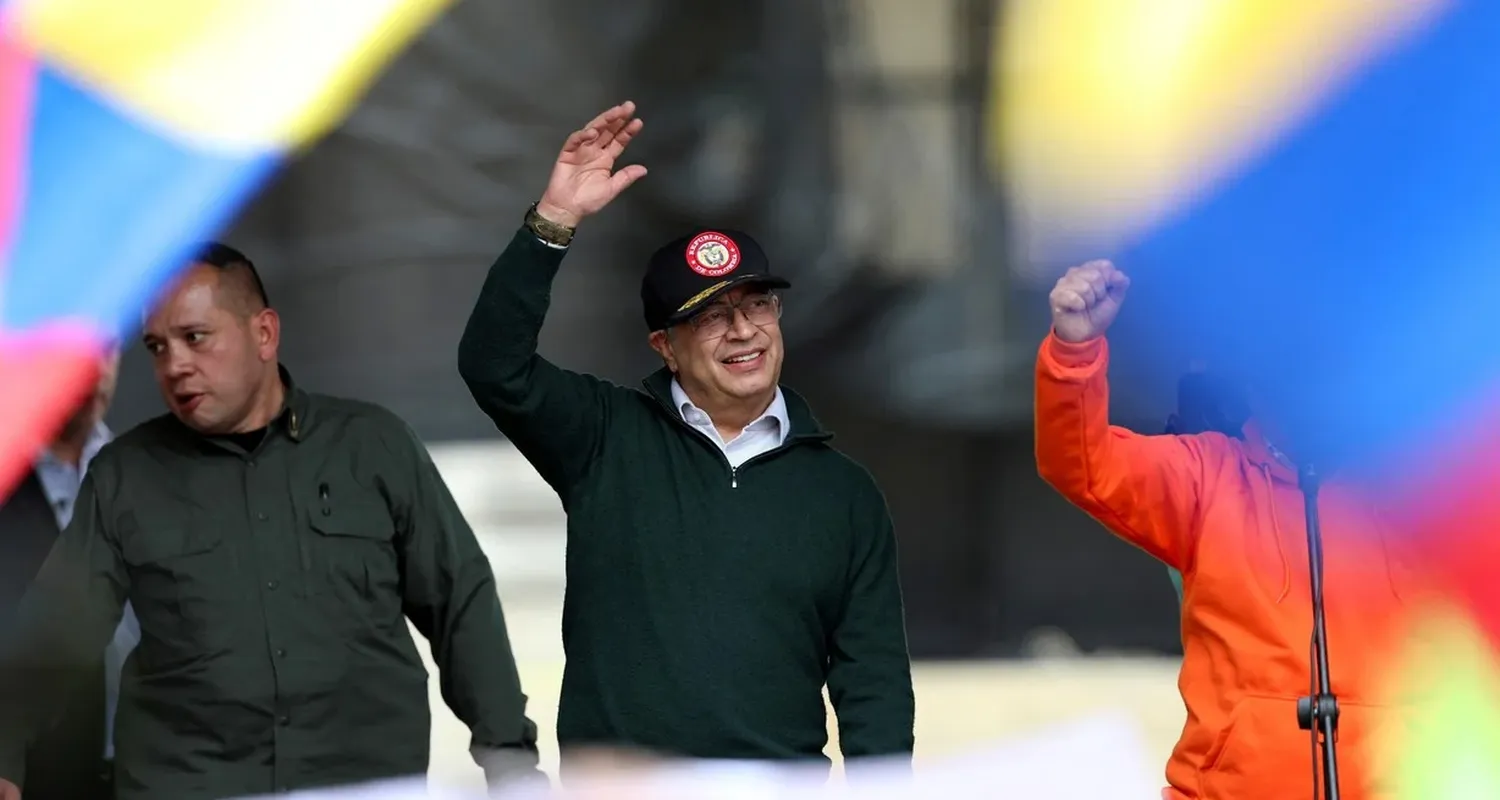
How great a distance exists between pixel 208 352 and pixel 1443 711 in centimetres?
175

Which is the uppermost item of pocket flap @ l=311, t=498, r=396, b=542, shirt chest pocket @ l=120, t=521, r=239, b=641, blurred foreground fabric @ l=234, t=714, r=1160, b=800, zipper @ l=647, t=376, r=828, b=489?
zipper @ l=647, t=376, r=828, b=489

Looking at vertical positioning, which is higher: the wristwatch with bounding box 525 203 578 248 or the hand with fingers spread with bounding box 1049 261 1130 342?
the wristwatch with bounding box 525 203 578 248

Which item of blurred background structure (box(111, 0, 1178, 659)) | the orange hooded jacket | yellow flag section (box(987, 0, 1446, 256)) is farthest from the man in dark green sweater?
blurred background structure (box(111, 0, 1178, 659))

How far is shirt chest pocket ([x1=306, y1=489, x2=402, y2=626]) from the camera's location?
2785mm

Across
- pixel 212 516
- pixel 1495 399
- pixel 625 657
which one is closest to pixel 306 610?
pixel 212 516

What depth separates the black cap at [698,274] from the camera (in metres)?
2.47

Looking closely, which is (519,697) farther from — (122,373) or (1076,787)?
(1076,787)

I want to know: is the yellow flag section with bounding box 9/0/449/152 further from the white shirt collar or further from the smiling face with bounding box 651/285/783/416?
the smiling face with bounding box 651/285/783/416

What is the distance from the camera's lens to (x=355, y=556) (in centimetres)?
280

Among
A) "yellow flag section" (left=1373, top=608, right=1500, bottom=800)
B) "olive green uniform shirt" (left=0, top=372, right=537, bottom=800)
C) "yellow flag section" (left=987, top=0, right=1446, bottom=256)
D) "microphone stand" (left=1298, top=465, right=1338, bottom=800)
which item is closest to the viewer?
"microphone stand" (left=1298, top=465, right=1338, bottom=800)

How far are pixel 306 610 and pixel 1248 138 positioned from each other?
69.5 inches

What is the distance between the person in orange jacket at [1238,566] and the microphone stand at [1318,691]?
0.19 ft

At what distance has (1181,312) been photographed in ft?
11.5

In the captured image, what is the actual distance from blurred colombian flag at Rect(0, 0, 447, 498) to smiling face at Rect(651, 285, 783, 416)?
0.96m
